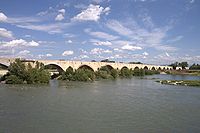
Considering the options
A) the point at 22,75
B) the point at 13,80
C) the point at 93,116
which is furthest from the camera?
the point at 22,75

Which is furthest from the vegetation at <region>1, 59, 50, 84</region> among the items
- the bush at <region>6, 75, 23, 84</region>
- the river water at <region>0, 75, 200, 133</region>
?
the river water at <region>0, 75, 200, 133</region>

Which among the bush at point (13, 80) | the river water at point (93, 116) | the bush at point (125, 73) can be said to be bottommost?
the river water at point (93, 116)

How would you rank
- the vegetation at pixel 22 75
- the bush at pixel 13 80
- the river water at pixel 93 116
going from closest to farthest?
1. the river water at pixel 93 116
2. the bush at pixel 13 80
3. the vegetation at pixel 22 75

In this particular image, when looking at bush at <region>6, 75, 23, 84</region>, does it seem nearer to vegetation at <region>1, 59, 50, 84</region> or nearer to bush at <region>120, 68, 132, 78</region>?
vegetation at <region>1, 59, 50, 84</region>

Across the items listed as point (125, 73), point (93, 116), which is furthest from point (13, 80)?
point (125, 73)

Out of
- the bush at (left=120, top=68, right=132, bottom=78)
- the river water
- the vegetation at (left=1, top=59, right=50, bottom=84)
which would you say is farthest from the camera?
the bush at (left=120, top=68, right=132, bottom=78)

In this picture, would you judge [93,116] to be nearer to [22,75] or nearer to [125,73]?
[22,75]

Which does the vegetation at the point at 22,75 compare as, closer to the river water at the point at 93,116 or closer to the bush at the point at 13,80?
the bush at the point at 13,80

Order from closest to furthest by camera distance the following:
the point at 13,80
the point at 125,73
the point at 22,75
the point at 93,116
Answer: the point at 93,116
the point at 13,80
the point at 22,75
the point at 125,73

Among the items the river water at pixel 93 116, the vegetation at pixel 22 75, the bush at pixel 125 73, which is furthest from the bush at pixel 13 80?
the bush at pixel 125 73

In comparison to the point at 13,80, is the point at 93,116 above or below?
below

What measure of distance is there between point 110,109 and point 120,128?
21.3 feet

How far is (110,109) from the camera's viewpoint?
25547mm

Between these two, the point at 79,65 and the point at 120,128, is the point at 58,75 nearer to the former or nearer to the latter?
the point at 79,65
